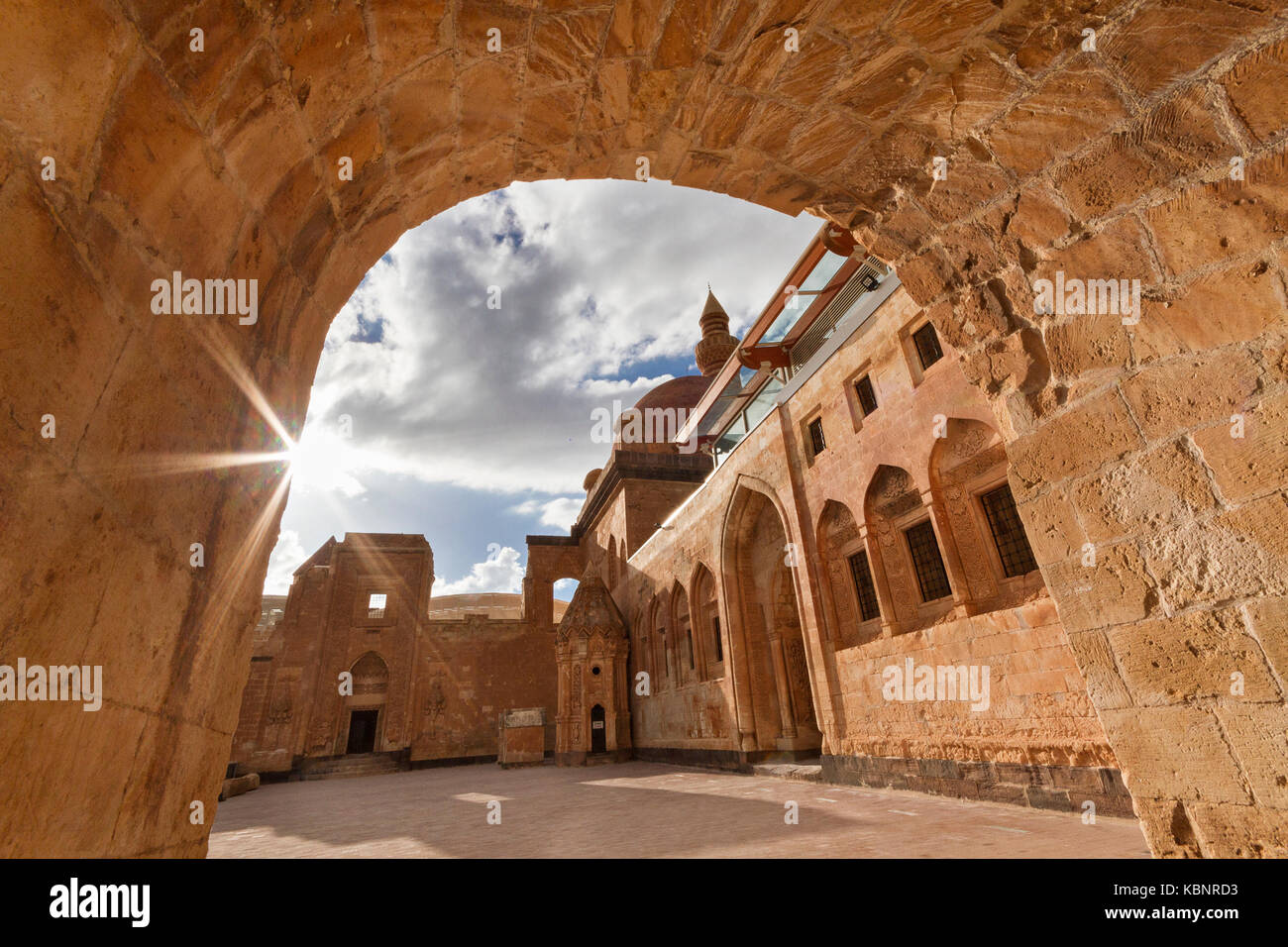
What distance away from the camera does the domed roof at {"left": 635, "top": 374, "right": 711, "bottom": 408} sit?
3231cm

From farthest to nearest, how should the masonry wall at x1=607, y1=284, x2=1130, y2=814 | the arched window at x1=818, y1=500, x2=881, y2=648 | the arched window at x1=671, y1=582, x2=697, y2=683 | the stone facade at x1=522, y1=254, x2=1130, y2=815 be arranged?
the arched window at x1=671, y1=582, x2=697, y2=683 → the arched window at x1=818, y1=500, x2=881, y2=648 → the stone facade at x1=522, y1=254, x2=1130, y2=815 → the masonry wall at x1=607, y1=284, x2=1130, y2=814

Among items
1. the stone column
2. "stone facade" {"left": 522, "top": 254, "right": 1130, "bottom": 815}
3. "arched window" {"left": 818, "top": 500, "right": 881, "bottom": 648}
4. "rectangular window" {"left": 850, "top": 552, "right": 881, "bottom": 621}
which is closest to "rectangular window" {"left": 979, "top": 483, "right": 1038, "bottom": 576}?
"stone facade" {"left": 522, "top": 254, "right": 1130, "bottom": 815}

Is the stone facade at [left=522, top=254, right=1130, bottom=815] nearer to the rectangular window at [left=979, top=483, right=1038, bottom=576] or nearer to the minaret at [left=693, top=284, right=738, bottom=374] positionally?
the rectangular window at [left=979, top=483, right=1038, bottom=576]

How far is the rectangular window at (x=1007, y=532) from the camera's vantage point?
7.79 m

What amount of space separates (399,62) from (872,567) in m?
9.53

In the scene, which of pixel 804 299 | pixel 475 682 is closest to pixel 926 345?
pixel 804 299

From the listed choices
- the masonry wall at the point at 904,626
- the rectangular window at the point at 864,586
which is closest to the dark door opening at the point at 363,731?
the masonry wall at the point at 904,626

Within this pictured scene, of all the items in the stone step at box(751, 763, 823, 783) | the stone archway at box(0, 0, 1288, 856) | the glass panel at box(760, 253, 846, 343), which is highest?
the glass panel at box(760, 253, 846, 343)

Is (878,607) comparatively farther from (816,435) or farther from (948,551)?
(816,435)

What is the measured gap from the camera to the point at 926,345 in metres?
9.10

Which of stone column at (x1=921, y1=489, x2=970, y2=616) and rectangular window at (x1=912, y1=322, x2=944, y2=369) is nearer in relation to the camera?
stone column at (x1=921, y1=489, x2=970, y2=616)

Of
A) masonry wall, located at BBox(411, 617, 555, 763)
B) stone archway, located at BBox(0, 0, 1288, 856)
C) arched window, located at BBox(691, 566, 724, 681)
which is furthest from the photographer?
masonry wall, located at BBox(411, 617, 555, 763)

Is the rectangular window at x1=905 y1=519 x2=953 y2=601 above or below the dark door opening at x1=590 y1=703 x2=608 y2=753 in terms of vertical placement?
above

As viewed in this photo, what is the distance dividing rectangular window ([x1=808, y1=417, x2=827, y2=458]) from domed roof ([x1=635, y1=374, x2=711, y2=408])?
66.1ft
